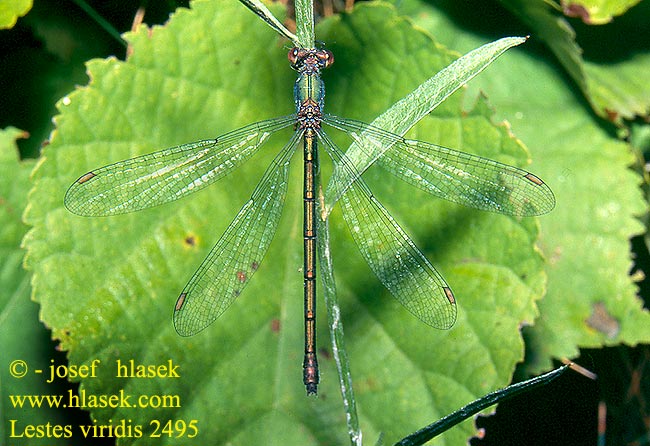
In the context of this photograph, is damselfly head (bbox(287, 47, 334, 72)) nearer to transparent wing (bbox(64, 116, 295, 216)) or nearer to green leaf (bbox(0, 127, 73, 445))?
transparent wing (bbox(64, 116, 295, 216))

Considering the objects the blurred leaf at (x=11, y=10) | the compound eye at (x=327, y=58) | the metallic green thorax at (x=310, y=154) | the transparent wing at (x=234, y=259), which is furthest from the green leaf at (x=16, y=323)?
the compound eye at (x=327, y=58)

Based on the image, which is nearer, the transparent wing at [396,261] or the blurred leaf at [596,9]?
the transparent wing at [396,261]

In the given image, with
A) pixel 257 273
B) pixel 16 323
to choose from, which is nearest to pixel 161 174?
pixel 257 273

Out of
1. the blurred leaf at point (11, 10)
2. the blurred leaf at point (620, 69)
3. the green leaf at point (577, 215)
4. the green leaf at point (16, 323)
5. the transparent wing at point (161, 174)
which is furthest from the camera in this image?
the blurred leaf at point (620, 69)

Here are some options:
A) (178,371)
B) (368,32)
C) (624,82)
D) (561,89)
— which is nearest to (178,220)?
(178,371)

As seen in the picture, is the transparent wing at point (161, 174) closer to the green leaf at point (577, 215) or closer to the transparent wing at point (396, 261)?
the transparent wing at point (396, 261)

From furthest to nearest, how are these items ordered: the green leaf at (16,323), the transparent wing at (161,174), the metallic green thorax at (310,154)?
1. the green leaf at (16,323)
2. the metallic green thorax at (310,154)
3. the transparent wing at (161,174)

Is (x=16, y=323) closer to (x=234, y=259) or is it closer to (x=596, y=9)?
(x=234, y=259)
